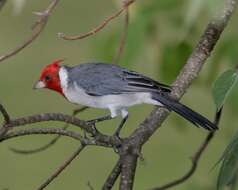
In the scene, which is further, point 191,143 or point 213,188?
point 191,143

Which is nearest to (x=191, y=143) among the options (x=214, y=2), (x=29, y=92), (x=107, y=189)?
(x=29, y=92)

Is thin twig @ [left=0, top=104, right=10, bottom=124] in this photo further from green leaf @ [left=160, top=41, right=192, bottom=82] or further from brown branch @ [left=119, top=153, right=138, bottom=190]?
green leaf @ [left=160, top=41, right=192, bottom=82]

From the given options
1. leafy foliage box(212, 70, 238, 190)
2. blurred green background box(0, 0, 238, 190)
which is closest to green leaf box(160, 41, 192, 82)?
blurred green background box(0, 0, 238, 190)

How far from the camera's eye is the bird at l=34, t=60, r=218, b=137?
6.55 feet

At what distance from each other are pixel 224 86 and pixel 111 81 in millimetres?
769

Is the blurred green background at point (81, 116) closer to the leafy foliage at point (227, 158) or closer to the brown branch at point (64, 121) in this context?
the brown branch at point (64, 121)

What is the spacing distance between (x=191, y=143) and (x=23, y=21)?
1964 millimetres

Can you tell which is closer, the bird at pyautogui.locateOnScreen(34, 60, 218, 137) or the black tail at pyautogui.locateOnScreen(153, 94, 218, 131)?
the black tail at pyautogui.locateOnScreen(153, 94, 218, 131)

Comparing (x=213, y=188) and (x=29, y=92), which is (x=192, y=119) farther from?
(x=29, y=92)

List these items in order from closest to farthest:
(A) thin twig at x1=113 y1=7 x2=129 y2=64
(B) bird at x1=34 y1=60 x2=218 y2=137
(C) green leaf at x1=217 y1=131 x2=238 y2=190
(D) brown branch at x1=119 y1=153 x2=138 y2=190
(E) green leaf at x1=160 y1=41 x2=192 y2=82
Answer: (C) green leaf at x1=217 y1=131 x2=238 y2=190 < (D) brown branch at x1=119 y1=153 x2=138 y2=190 < (A) thin twig at x1=113 y1=7 x2=129 y2=64 < (E) green leaf at x1=160 y1=41 x2=192 y2=82 < (B) bird at x1=34 y1=60 x2=218 y2=137

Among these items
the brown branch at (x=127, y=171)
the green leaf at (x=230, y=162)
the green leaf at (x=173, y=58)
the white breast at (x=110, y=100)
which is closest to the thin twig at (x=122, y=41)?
the green leaf at (x=173, y=58)

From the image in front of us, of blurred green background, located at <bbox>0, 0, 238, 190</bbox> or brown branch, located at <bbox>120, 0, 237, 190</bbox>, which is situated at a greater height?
brown branch, located at <bbox>120, 0, 237, 190</bbox>

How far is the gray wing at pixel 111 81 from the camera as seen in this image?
2.00 meters

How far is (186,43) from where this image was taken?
186 centimetres
